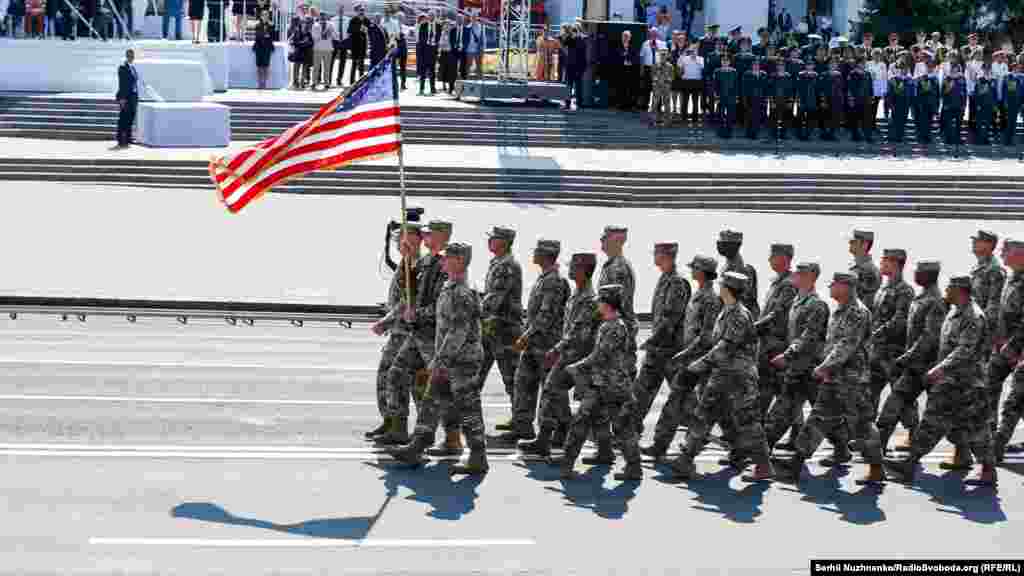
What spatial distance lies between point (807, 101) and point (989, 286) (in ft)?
62.6

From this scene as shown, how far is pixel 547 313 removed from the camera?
603 inches

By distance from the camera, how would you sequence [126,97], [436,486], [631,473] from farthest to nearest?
[126,97]
[631,473]
[436,486]

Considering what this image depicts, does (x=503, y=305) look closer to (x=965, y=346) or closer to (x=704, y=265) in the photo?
(x=704, y=265)

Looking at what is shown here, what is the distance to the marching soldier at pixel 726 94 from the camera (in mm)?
34469

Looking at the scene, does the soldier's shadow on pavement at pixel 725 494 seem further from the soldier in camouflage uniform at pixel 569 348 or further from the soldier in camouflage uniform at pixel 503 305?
the soldier in camouflage uniform at pixel 503 305

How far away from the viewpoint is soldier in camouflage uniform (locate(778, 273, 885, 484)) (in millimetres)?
14273

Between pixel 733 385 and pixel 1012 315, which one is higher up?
pixel 1012 315

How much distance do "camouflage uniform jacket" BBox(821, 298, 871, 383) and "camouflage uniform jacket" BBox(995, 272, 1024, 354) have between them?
72.2 inches

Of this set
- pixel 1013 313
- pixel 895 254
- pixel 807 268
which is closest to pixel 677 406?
pixel 807 268

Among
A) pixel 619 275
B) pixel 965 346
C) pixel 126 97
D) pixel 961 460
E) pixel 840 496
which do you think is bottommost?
pixel 840 496

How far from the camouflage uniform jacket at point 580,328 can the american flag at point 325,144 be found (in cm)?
184

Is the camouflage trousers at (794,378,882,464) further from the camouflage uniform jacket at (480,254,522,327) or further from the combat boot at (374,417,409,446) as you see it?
the combat boot at (374,417,409,446)

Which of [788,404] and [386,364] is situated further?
[386,364]

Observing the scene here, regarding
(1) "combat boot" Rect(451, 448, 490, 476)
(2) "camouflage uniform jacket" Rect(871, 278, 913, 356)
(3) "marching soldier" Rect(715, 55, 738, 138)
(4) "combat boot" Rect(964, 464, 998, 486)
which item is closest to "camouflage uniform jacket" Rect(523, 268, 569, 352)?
(1) "combat boot" Rect(451, 448, 490, 476)
